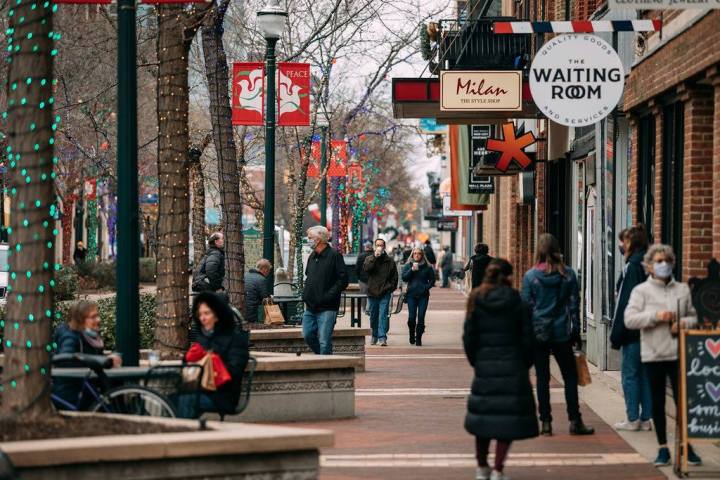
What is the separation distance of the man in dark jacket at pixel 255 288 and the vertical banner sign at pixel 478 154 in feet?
62.7

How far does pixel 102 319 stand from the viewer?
18000mm

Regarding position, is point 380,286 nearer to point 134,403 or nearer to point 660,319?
point 660,319

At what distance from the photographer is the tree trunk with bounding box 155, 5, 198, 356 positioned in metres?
13.3

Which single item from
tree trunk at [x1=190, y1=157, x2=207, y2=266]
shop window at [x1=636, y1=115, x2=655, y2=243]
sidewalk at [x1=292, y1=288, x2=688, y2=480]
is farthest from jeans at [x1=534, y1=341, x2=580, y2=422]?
tree trunk at [x1=190, y1=157, x2=207, y2=266]

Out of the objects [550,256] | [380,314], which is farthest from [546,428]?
[380,314]

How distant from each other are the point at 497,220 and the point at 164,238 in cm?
2906

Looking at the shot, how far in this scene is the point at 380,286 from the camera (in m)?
24.7

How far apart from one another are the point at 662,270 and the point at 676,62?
460 centimetres

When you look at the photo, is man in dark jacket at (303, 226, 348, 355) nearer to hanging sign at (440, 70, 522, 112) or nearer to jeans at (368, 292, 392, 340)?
hanging sign at (440, 70, 522, 112)

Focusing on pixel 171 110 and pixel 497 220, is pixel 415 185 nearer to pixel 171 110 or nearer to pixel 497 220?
pixel 497 220

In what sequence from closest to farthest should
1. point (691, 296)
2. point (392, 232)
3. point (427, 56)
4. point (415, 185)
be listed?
point (691, 296) < point (427, 56) < point (392, 232) < point (415, 185)

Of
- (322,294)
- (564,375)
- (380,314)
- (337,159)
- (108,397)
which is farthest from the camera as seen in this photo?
(337,159)

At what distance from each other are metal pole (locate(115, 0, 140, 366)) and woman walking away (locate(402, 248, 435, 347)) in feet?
49.2

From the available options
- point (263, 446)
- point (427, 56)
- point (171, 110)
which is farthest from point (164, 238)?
point (427, 56)
